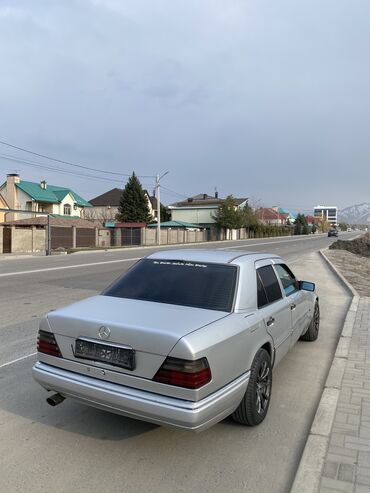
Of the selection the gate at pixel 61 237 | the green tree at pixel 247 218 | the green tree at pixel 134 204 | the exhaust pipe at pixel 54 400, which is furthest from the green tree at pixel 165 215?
the exhaust pipe at pixel 54 400

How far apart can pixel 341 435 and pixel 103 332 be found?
2171mm

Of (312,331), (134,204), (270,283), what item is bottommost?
(312,331)

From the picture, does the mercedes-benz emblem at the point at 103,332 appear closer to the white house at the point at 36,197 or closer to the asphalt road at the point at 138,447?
the asphalt road at the point at 138,447

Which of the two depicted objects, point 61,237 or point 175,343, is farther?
point 61,237

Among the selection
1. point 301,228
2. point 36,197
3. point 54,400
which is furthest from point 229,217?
point 54,400

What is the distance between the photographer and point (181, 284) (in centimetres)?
409

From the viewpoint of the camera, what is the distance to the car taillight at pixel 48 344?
3.62m

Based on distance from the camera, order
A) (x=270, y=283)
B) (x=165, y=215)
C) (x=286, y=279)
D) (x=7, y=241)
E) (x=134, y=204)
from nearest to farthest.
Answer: (x=270, y=283) → (x=286, y=279) → (x=7, y=241) → (x=134, y=204) → (x=165, y=215)

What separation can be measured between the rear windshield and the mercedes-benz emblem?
0.69 meters

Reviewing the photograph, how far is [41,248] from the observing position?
35875mm

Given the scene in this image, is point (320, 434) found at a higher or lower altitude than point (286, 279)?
lower

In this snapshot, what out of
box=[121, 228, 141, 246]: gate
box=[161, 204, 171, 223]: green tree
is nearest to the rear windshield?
box=[121, 228, 141, 246]: gate

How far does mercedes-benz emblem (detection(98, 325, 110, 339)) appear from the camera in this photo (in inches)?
131

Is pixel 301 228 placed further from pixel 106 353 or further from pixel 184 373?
pixel 184 373
